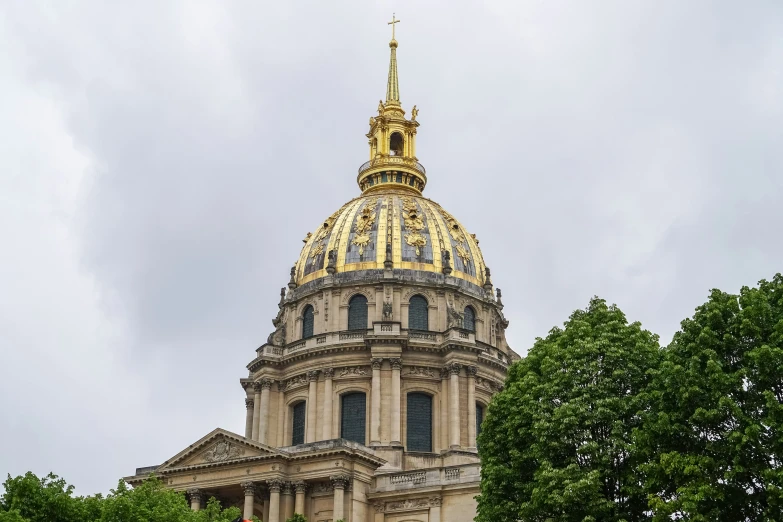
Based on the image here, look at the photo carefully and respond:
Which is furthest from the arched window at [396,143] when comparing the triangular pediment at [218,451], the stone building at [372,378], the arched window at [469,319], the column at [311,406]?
the triangular pediment at [218,451]

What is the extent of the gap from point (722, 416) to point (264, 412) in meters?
46.0

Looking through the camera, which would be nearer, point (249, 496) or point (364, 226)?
point (249, 496)

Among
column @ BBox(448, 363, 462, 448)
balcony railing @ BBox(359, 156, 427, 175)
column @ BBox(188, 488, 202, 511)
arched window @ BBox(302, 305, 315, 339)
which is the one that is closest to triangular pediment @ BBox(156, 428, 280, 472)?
column @ BBox(188, 488, 202, 511)

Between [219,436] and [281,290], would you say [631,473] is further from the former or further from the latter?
[281,290]

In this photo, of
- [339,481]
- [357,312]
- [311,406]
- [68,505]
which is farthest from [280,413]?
[68,505]

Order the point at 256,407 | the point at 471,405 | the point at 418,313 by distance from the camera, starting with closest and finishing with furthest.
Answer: the point at 471,405 < the point at 418,313 < the point at 256,407

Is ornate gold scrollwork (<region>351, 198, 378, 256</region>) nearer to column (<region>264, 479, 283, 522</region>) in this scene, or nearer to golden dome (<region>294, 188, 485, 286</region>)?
golden dome (<region>294, 188, 485, 286</region>)

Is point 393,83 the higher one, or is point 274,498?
point 393,83

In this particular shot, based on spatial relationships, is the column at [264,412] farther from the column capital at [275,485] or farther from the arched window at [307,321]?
the column capital at [275,485]

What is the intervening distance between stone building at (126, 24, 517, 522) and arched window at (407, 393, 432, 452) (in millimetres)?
86

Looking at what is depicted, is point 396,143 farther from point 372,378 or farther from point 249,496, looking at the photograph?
point 249,496

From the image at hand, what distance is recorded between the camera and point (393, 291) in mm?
75125

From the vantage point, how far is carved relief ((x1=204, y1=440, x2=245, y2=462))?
205ft

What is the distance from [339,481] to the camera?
196 feet
